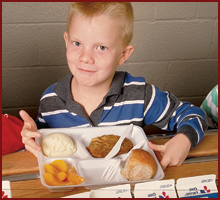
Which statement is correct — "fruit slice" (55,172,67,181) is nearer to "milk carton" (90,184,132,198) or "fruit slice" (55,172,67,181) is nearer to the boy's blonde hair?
"milk carton" (90,184,132,198)

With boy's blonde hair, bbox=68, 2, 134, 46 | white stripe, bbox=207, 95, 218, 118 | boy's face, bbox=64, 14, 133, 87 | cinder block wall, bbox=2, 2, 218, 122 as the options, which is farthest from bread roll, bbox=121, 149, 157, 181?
cinder block wall, bbox=2, 2, 218, 122

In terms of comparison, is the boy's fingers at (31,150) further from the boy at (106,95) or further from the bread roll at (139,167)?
the bread roll at (139,167)

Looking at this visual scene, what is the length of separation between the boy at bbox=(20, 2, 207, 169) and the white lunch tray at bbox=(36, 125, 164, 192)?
2.5 inches

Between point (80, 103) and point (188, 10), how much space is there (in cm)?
122

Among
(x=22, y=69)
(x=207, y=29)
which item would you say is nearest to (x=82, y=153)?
(x=22, y=69)

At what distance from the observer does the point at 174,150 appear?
104 centimetres

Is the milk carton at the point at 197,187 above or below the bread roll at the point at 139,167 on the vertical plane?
below

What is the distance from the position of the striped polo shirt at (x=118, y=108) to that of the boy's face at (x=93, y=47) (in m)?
0.17

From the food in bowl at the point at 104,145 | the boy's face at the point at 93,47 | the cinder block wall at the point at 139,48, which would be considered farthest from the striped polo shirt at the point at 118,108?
the cinder block wall at the point at 139,48

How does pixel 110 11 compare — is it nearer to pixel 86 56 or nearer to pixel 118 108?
pixel 86 56

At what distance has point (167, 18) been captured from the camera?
2.12 metres

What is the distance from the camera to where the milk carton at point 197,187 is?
83 cm

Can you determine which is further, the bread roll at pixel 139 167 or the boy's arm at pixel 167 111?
the boy's arm at pixel 167 111

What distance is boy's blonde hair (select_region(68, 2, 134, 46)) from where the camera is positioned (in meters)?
1.16
